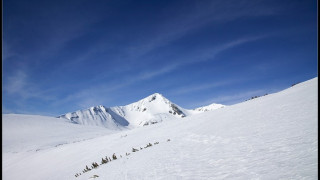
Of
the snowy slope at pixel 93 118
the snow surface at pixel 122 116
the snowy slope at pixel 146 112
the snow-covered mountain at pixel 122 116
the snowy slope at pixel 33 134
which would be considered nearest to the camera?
the snowy slope at pixel 33 134

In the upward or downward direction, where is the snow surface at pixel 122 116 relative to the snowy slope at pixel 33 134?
upward

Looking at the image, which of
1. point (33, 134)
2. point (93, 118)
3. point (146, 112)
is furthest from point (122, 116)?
point (33, 134)

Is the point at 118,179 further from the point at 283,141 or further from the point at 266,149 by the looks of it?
the point at 283,141

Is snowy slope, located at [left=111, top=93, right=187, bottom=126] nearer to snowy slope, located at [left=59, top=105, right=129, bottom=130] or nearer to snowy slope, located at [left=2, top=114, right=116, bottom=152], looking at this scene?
snowy slope, located at [left=59, top=105, right=129, bottom=130]

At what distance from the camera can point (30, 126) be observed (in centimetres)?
3456

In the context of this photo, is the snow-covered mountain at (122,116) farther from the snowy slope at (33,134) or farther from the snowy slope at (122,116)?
the snowy slope at (33,134)

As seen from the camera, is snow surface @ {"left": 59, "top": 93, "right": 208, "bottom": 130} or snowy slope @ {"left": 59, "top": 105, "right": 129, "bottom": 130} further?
snow surface @ {"left": 59, "top": 93, "right": 208, "bottom": 130}

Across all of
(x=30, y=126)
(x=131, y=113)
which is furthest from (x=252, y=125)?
(x=131, y=113)

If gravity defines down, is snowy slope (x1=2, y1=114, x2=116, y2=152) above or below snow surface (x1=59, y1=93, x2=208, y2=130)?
below

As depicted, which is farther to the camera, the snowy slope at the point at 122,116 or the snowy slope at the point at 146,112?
the snowy slope at the point at 146,112

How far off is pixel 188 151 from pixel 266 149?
211cm

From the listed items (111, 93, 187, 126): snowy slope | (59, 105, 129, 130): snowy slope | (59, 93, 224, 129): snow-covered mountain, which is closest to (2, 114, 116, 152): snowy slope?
(59, 93, 224, 129): snow-covered mountain

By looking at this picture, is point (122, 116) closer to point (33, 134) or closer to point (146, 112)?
point (146, 112)

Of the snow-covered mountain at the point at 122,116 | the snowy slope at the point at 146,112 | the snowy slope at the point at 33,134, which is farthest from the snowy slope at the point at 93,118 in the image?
the snowy slope at the point at 33,134
